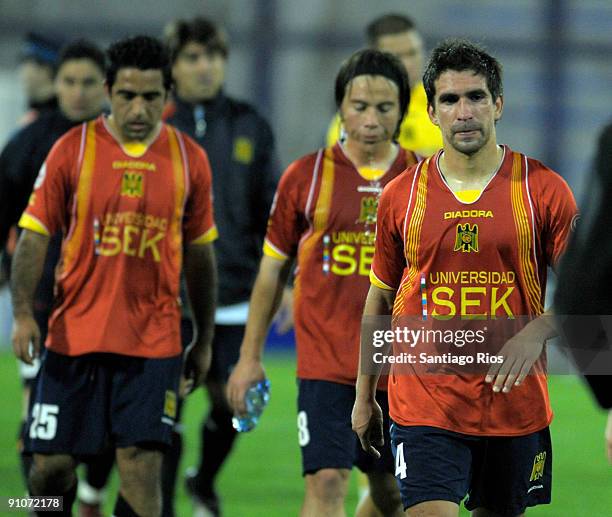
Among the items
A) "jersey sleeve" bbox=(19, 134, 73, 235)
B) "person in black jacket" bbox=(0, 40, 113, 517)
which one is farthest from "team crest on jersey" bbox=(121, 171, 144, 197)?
"person in black jacket" bbox=(0, 40, 113, 517)

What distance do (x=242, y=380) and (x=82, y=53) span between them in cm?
237

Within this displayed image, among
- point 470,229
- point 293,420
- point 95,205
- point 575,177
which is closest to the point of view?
point 470,229

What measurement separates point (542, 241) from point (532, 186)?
0.18 metres

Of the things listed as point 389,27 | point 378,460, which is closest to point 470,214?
point 378,460

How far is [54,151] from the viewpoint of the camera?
18.3 feet

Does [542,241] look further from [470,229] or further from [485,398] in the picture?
[485,398]

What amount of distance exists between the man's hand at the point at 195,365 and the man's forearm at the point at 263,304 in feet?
1.36

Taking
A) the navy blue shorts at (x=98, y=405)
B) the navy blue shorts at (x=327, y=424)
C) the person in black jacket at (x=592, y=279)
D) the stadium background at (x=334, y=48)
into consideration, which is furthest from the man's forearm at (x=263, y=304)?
the stadium background at (x=334, y=48)

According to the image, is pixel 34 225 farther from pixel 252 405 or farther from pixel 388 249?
pixel 388 249

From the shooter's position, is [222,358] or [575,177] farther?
[575,177]

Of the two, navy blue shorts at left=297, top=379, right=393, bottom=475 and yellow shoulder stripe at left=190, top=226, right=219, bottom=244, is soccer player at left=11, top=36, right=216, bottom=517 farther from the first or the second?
navy blue shorts at left=297, top=379, right=393, bottom=475

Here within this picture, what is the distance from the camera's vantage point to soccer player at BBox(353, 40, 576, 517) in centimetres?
446

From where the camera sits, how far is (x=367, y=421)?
4594mm

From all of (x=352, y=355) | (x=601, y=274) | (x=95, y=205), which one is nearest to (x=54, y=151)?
(x=95, y=205)
